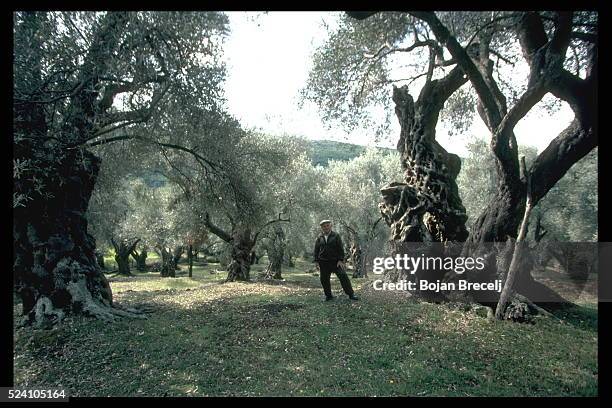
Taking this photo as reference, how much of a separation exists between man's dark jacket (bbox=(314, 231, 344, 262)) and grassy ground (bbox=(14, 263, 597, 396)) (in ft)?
5.42

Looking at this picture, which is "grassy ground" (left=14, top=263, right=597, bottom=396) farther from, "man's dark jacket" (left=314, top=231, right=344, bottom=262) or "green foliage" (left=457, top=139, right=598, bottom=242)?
"green foliage" (left=457, top=139, right=598, bottom=242)

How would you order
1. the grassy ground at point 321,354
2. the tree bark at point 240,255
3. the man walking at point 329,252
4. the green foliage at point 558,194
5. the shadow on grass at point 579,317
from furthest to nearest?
1. the green foliage at point 558,194
2. the tree bark at point 240,255
3. the man walking at point 329,252
4. the shadow on grass at point 579,317
5. the grassy ground at point 321,354

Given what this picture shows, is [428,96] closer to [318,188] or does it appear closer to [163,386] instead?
[163,386]

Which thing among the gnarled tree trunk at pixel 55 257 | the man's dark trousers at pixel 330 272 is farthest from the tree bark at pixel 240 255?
the gnarled tree trunk at pixel 55 257

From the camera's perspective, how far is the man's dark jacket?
11.0 metres

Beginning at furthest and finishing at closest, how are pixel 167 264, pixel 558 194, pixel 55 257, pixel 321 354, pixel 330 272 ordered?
pixel 167 264 → pixel 558 194 → pixel 330 272 → pixel 55 257 → pixel 321 354

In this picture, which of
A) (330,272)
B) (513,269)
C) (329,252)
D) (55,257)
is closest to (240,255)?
(330,272)

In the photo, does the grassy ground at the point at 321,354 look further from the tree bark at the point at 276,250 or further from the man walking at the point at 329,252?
the tree bark at the point at 276,250

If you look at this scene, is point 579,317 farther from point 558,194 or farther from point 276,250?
point 558,194

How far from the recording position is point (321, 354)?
7223 millimetres

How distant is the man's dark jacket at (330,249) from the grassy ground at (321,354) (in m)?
1.65

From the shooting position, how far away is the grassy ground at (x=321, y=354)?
5.89 metres

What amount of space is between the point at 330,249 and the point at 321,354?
4.21m

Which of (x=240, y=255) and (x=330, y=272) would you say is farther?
(x=240, y=255)
